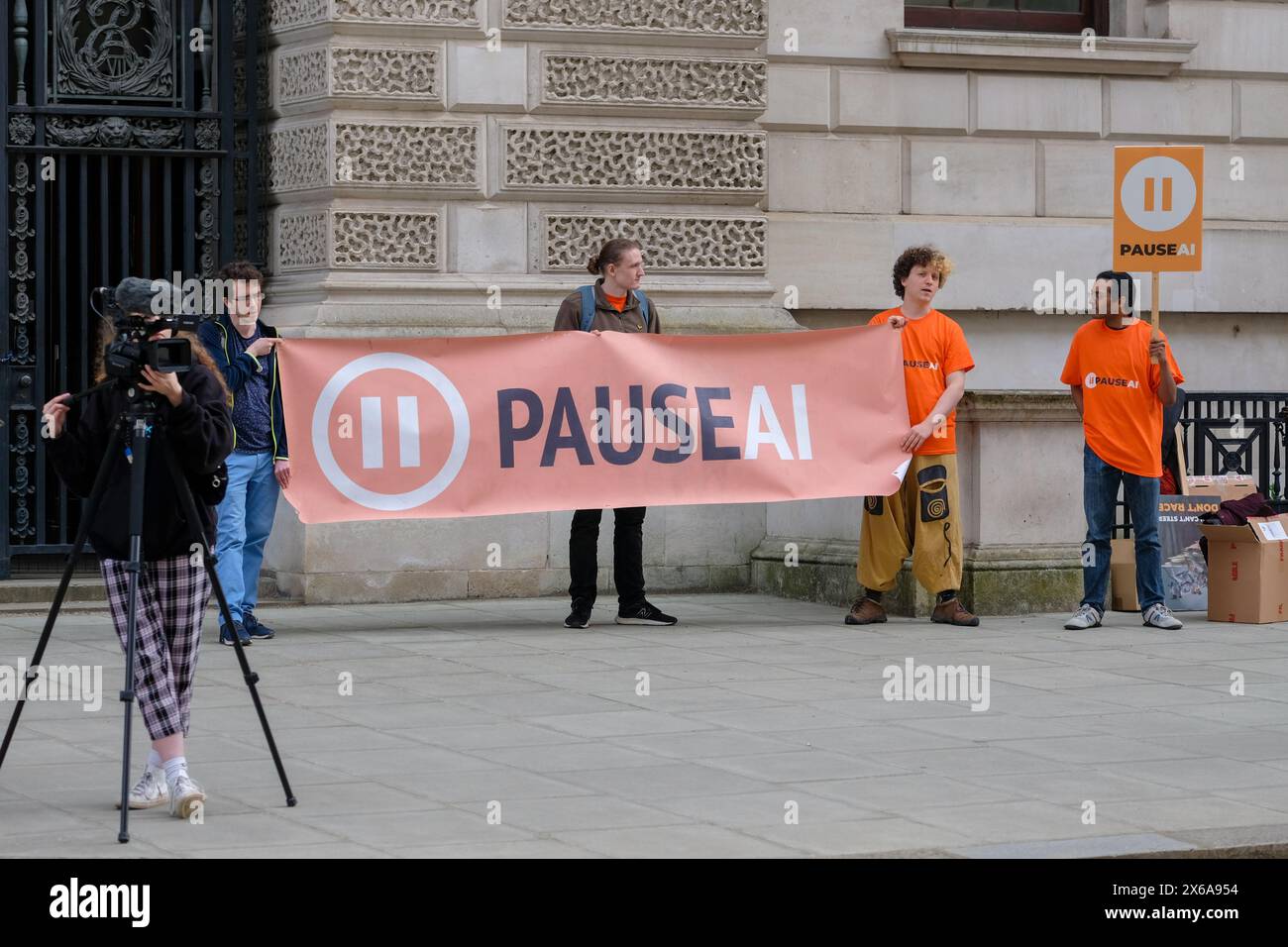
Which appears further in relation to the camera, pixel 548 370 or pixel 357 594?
pixel 357 594

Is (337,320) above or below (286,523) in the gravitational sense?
above

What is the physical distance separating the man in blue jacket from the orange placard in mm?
4786

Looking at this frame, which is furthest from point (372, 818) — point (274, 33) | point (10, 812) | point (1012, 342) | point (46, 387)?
point (1012, 342)

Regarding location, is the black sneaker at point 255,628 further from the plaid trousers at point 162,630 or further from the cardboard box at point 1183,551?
the cardboard box at point 1183,551

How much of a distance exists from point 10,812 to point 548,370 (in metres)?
5.35

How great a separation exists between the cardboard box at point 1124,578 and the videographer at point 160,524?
22.6 ft

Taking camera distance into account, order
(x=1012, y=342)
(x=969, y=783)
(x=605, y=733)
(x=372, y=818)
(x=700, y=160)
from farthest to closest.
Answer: (x=1012, y=342), (x=700, y=160), (x=605, y=733), (x=969, y=783), (x=372, y=818)

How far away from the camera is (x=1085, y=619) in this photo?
11.7 meters

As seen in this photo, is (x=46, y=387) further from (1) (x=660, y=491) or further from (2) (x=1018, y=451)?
(2) (x=1018, y=451)

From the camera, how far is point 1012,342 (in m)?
15.7

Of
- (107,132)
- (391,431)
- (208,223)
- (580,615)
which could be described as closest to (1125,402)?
(580,615)

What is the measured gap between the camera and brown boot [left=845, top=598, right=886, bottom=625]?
11.9 meters

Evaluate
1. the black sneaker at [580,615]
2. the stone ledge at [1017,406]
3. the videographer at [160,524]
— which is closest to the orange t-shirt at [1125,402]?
the stone ledge at [1017,406]

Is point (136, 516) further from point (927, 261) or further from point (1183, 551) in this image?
point (1183, 551)
